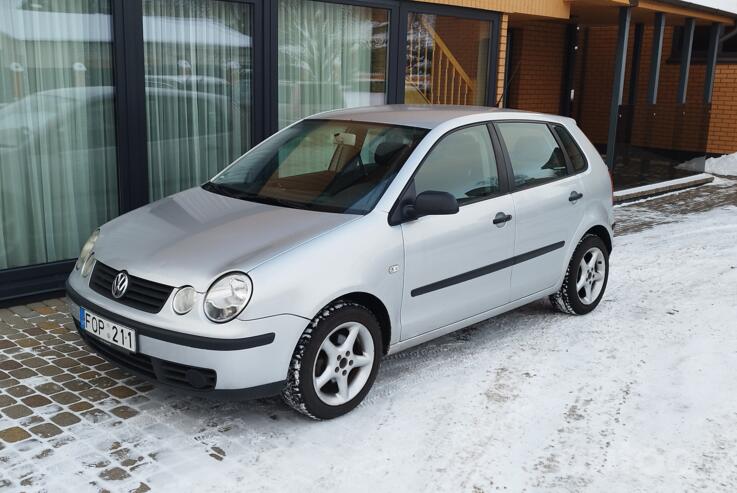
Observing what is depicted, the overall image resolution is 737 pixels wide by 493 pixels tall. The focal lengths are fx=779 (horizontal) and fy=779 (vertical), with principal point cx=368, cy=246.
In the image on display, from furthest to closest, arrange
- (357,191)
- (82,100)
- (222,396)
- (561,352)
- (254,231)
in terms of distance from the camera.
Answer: (82,100) < (561,352) < (357,191) < (254,231) < (222,396)

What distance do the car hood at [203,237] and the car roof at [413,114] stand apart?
1.03 m

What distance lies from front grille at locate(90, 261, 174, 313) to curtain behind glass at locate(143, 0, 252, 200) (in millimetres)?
2906

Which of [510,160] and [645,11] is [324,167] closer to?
[510,160]

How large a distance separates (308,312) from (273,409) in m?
0.79

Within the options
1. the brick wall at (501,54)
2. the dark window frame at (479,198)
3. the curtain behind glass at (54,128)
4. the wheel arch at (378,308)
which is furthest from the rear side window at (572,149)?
the brick wall at (501,54)

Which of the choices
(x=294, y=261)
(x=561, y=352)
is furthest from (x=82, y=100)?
(x=561, y=352)

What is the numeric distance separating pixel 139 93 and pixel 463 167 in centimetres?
312

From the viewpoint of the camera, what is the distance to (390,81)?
904cm

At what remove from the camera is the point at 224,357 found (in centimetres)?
370

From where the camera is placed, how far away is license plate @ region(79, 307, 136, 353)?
390cm

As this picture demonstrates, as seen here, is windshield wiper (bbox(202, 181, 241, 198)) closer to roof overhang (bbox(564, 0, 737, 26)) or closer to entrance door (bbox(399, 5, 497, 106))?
entrance door (bbox(399, 5, 497, 106))

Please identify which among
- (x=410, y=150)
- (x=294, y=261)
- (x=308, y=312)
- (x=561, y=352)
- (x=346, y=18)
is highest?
(x=346, y=18)

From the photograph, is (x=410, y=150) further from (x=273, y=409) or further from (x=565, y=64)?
(x=565, y=64)

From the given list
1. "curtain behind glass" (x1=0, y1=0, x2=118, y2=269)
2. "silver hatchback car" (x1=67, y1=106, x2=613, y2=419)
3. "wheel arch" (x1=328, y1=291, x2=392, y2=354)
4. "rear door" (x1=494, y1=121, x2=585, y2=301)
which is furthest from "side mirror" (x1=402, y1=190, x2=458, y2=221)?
"curtain behind glass" (x1=0, y1=0, x2=118, y2=269)
